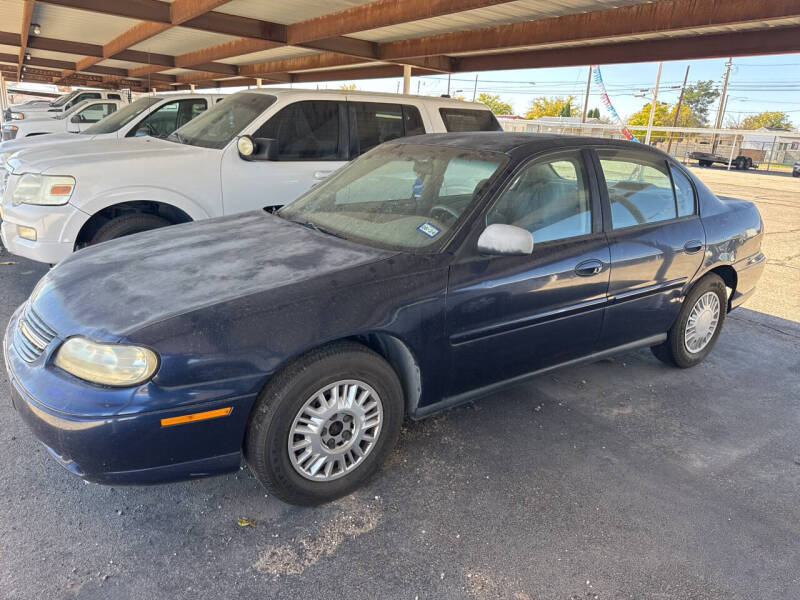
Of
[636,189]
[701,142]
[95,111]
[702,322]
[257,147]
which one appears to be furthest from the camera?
[701,142]

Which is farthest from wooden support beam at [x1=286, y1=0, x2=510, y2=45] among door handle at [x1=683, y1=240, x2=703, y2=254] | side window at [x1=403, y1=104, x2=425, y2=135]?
door handle at [x1=683, y1=240, x2=703, y2=254]

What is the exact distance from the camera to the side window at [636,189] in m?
3.54

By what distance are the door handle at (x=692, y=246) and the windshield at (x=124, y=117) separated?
727 cm

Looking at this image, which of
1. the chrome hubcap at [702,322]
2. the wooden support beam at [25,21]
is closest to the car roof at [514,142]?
the chrome hubcap at [702,322]

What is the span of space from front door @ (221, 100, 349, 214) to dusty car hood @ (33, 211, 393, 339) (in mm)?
2166

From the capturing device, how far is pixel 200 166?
208 inches

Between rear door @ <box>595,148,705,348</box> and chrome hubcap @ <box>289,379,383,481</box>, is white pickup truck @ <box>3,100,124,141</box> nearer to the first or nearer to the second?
rear door @ <box>595,148,705,348</box>

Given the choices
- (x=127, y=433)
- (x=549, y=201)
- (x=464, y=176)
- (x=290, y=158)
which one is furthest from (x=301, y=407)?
(x=290, y=158)

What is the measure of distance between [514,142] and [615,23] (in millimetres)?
6023

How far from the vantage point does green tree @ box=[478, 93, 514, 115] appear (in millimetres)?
78875

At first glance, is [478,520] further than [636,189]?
No

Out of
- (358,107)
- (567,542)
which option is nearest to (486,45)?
(358,107)

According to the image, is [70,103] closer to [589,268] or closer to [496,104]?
[589,268]

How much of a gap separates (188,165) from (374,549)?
4.06 m
